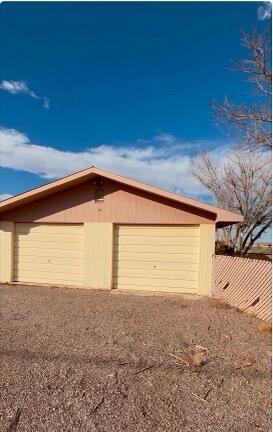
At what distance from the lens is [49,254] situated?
31.3 feet

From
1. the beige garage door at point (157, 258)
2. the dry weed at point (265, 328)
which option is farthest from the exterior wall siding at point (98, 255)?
the dry weed at point (265, 328)

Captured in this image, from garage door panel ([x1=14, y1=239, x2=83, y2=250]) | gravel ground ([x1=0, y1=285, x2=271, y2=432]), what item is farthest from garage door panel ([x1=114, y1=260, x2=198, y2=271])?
gravel ground ([x1=0, y1=285, x2=271, y2=432])

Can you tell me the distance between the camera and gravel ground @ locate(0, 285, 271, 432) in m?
2.71

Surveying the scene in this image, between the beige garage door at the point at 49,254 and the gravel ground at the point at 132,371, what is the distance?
2920mm

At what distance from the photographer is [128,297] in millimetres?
8086

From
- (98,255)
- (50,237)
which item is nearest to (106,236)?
(98,255)

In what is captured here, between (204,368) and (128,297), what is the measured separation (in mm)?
4453

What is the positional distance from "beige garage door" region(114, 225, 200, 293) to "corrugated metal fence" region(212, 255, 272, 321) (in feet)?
2.62

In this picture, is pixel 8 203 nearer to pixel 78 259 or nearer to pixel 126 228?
pixel 78 259

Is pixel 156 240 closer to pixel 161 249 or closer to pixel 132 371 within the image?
pixel 161 249

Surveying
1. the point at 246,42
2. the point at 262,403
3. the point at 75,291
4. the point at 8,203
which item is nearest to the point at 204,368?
the point at 262,403

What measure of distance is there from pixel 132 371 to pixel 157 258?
210 inches

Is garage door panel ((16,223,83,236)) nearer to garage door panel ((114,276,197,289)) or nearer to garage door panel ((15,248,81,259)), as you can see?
garage door panel ((15,248,81,259))

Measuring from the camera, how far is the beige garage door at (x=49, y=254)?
30.6 ft
